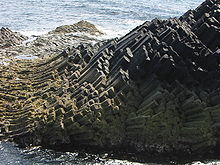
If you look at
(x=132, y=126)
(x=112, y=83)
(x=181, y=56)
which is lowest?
(x=132, y=126)

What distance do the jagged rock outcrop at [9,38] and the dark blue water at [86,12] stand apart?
505cm

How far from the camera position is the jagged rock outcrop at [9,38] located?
1380 inches

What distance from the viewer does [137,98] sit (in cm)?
1878

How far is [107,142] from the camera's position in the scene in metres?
17.8

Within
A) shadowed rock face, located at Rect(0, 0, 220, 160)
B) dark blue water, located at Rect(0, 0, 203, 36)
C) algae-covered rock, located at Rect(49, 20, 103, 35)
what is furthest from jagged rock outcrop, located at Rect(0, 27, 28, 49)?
shadowed rock face, located at Rect(0, 0, 220, 160)

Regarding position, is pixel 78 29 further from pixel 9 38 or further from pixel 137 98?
pixel 137 98

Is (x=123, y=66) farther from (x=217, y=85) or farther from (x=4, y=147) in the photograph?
(x=4, y=147)

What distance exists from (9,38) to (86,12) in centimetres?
2432

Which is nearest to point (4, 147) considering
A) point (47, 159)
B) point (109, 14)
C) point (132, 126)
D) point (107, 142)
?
point (47, 159)

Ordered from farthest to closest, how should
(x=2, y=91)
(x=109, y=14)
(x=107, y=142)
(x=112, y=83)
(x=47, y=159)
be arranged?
(x=109, y=14) < (x=2, y=91) < (x=112, y=83) < (x=107, y=142) < (x=47, y=159)

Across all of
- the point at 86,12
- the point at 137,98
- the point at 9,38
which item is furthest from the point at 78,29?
the point at 137,98

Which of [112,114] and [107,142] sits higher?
A: [112,114]

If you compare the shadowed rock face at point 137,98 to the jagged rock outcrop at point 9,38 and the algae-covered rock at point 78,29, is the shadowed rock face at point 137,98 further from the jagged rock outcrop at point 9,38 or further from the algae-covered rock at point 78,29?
the algae-covered rock at point 78,29

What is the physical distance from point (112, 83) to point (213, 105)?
211 inches
